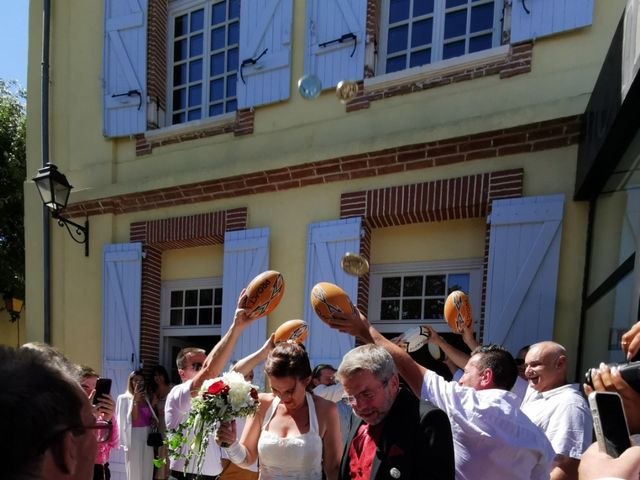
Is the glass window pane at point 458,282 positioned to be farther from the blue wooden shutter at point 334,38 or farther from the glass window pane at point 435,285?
the blue wooden shutter at point 334,38

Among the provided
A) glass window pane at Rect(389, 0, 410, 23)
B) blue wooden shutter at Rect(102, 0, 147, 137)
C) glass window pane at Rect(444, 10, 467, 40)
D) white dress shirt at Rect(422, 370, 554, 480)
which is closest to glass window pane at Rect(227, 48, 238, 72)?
blue wooden shutter at Rect(102, 0, 147, 137)

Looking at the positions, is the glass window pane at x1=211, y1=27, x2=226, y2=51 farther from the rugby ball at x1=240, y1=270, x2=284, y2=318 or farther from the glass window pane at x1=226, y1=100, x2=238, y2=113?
the rugby ball at x1=240, y1=270, x2=284, y2=318

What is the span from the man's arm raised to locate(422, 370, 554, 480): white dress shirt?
0.43ft

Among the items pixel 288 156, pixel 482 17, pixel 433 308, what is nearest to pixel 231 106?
pixel 288 156

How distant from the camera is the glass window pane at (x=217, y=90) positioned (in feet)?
20.7

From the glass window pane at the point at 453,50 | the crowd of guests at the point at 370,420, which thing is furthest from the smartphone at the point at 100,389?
the glass window pane at the point at 453,50

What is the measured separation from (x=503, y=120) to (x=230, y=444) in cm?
346

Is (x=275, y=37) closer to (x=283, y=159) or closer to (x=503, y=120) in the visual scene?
(x=283, y=159)

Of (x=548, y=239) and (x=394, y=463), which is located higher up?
(x=548, y=239)

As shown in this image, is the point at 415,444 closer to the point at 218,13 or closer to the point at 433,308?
the point at 433,308

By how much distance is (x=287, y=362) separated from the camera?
2434 millimetres

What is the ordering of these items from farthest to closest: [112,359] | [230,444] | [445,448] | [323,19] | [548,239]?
[112,359] → [323,19] → [548,239] → [230,444] → [445,448]

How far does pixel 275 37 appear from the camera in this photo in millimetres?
5484

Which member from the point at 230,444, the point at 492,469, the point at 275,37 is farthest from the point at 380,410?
the point at 275,37
